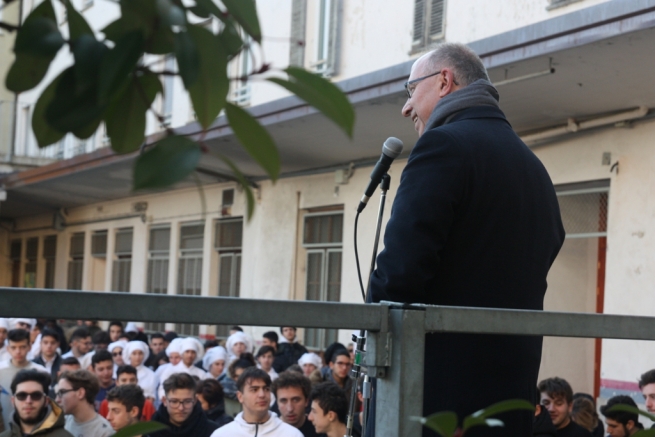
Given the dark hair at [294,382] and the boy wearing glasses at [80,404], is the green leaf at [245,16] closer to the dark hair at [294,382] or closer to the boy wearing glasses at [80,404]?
the boy wearing glasses at [80,404]

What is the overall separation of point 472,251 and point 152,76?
145cm

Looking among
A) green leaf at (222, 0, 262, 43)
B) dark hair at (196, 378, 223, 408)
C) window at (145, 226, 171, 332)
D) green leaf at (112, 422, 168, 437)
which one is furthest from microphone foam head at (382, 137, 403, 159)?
window at (145, 226, 171, 332)

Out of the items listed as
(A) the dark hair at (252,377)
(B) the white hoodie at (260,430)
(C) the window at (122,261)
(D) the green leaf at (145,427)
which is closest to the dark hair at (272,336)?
(A) the dark hair at (252,377)

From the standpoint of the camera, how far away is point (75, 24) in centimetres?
85

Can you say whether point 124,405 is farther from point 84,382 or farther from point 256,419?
point 256,419

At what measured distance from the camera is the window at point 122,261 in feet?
72.1

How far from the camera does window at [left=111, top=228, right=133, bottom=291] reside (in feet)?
72.1

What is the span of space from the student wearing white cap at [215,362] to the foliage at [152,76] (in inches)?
412

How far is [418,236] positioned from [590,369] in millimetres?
9821

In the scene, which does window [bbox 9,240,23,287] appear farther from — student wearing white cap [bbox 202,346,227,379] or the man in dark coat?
the man in dark coat

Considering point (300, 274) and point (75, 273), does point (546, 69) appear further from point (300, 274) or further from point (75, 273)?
point (75, 273)

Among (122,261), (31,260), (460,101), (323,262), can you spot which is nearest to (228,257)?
(323,262)

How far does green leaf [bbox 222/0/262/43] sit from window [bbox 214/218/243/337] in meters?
16.1

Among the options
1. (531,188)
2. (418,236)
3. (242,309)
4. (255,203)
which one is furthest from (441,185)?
(255,203)
